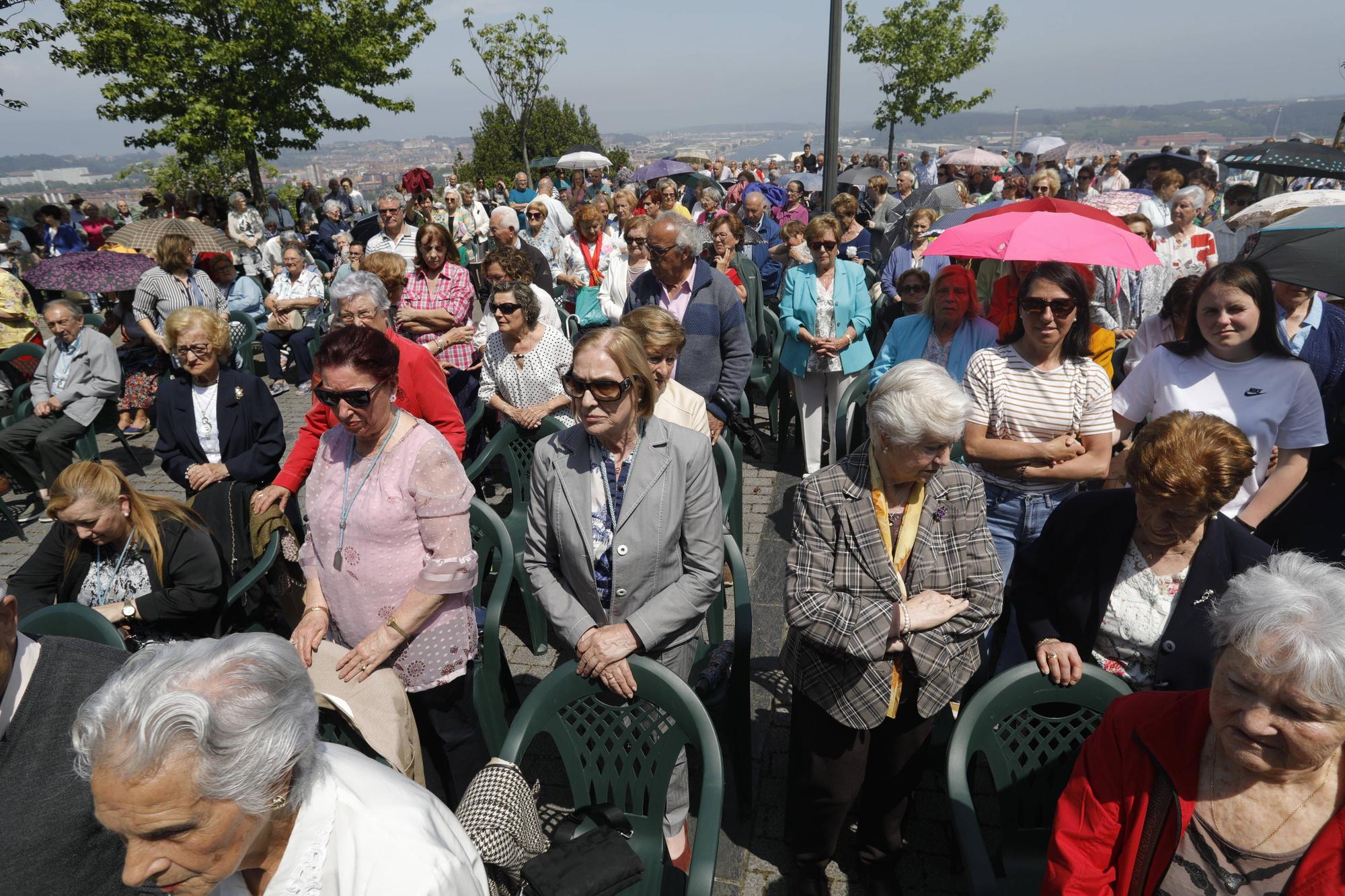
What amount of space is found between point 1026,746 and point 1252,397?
1.84 m

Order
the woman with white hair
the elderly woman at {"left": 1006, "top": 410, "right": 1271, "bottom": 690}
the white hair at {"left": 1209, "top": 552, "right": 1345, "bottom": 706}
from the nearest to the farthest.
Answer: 1. the white hair at {"left": 1209, "top": 552, "right": 1345, "bottom": 706}
2. the elderly woman at {"left": 1006, "top": 410, "right": 1271, "bottom": 690}
3. the woman with white hair

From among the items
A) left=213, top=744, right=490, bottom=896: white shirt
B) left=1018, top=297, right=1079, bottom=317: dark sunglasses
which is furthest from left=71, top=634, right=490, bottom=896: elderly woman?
left=1018, top=297, right=1079, bottom=317: dark sunglasses

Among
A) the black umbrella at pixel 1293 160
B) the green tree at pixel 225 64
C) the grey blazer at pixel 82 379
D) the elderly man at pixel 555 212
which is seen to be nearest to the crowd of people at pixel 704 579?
the grey blazer at pixel 82 379

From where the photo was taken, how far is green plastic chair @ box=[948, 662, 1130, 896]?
2230 mm

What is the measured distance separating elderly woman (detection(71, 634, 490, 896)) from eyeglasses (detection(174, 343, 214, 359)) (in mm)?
3003

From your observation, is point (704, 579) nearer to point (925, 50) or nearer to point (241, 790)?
point (241, 790)

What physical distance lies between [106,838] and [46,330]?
1240 centimetres

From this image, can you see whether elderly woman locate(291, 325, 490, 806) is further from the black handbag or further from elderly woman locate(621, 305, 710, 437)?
elderly woman locate(621, 305, 710, 437)

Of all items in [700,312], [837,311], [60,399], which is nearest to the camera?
[700,312]

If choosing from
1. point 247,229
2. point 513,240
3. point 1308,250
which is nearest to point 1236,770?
point 1308,250

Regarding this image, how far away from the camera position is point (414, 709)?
290 centimetres

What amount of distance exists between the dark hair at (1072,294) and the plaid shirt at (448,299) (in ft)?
12.5

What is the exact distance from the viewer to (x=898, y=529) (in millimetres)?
2379

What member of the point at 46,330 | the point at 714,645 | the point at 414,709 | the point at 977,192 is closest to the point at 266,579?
the point at 414,709
